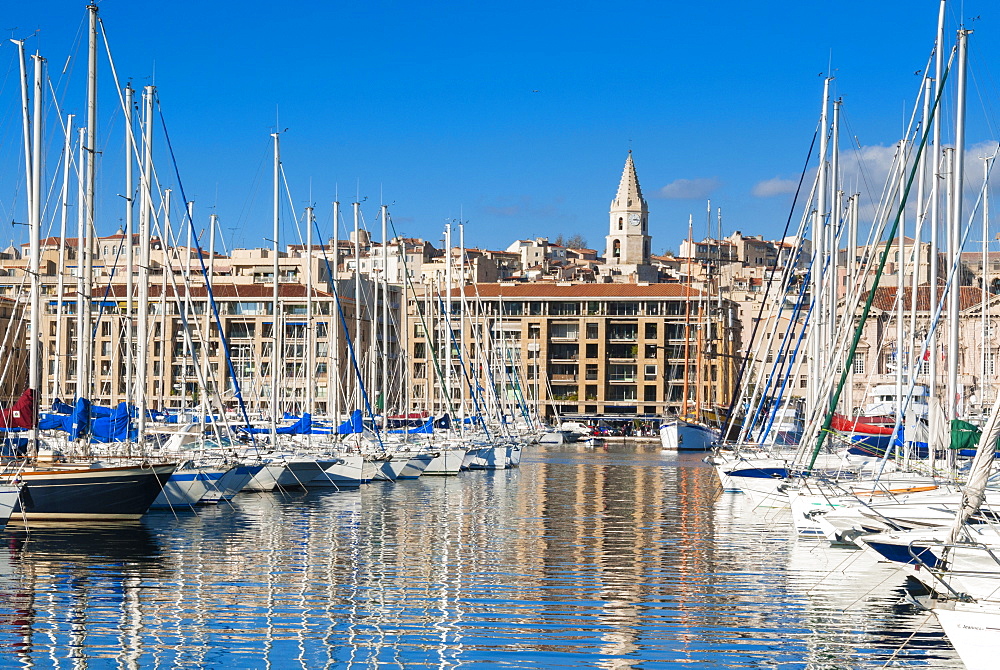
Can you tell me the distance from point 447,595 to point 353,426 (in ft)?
98.1

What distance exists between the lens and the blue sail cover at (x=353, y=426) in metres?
50.5

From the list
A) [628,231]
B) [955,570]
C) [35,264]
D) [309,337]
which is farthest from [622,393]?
[955,570]

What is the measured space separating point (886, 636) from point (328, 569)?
33.9 ft

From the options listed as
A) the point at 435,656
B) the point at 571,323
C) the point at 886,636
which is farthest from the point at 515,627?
the point at 571,323

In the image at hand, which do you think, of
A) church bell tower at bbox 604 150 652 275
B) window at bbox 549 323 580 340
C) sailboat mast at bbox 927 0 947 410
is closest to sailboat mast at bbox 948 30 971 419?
sailboat mast at bbox 927 0 947 410

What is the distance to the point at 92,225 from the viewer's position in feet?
A: 116

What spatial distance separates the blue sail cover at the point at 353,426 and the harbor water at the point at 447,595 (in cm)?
1363

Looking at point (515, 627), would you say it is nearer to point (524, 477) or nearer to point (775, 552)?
point (775, 552)

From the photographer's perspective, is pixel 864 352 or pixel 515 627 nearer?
pixel 515 627

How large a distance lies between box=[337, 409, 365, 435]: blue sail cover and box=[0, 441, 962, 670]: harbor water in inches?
537

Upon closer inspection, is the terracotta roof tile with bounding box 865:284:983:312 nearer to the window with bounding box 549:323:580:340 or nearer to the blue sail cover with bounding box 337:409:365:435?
the window with bounding box 549:323:580:340

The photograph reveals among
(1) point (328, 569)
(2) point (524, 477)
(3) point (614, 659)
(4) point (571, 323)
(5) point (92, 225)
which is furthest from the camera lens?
(4) point (571, 323)

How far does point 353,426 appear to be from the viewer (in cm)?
5119

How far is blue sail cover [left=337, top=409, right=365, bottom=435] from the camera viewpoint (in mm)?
50469
